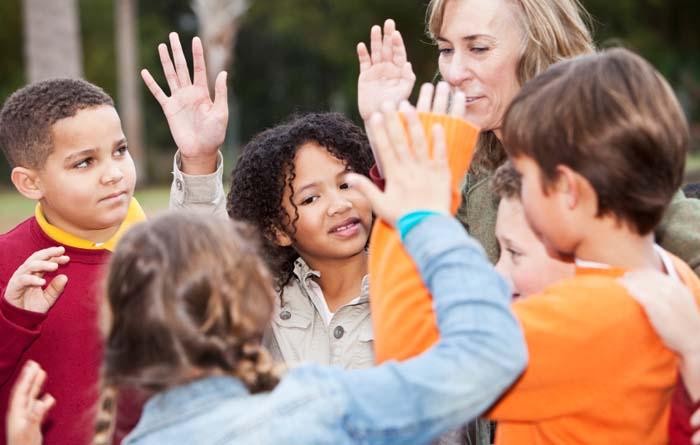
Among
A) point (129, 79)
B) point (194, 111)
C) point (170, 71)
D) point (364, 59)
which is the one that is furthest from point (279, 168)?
point (129, 79)

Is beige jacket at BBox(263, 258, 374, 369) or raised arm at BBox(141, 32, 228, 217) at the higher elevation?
raised arm at BBox(141, 32, 228, 217)

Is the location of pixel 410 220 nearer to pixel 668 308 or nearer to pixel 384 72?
pixel 668 308

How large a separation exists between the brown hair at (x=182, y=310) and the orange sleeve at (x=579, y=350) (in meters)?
0.52

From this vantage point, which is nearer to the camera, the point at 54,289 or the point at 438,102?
the point at 438,102

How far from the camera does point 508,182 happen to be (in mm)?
2277

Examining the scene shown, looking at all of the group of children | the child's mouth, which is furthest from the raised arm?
the group of children

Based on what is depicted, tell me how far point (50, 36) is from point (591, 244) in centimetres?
1272

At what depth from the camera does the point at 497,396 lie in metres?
1.64

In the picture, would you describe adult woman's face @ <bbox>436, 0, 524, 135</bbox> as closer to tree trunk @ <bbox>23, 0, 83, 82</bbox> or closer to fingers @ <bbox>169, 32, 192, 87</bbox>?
fingers @ <bbox>169, 32, 192, 87</bbox>

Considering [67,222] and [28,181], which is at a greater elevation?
[28,181]

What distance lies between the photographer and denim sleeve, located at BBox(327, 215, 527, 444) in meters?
1.54

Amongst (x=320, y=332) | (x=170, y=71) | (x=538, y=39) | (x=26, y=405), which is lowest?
(x=320, y=332)

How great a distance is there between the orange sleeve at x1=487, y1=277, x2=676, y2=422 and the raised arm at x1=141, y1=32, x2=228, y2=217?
1.38 m

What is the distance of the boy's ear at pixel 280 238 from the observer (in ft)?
10.0
